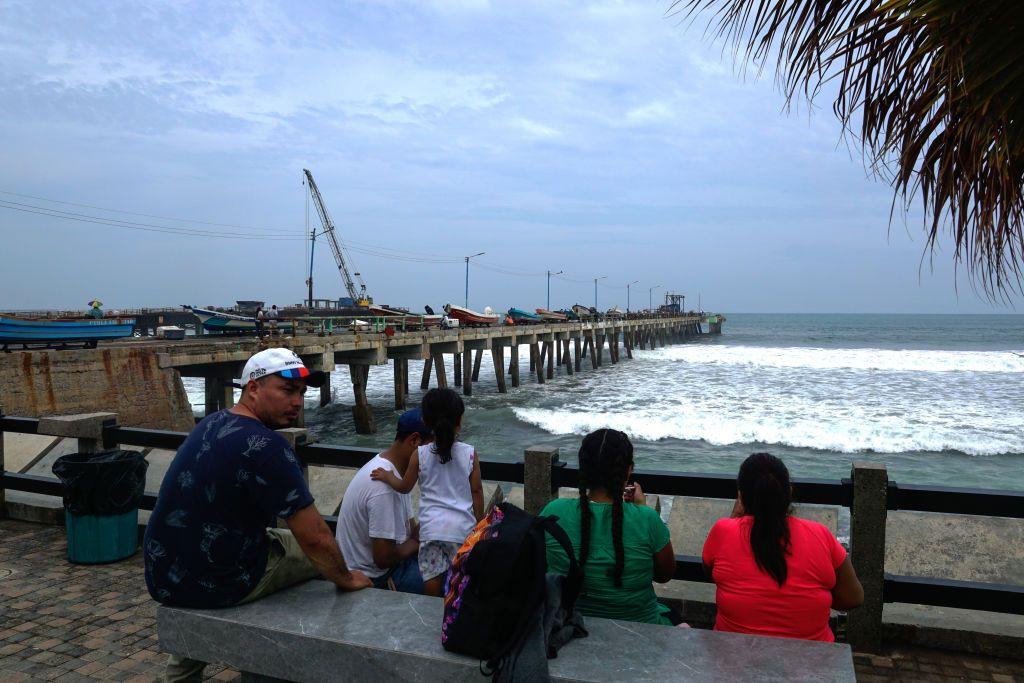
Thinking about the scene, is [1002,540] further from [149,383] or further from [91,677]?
[149,383]

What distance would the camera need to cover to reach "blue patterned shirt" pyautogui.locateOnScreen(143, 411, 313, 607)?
9.25ft

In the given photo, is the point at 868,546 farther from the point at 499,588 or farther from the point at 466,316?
the point at 466,316

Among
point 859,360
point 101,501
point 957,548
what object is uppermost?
point 101,501

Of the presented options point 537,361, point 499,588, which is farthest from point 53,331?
point 537,361

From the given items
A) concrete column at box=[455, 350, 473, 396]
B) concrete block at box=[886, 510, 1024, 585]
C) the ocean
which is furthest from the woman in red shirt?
concrete column at box=[455, 350, 473, 396]

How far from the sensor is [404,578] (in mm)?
3713

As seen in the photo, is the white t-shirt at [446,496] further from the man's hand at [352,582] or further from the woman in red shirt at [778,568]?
the woman in red shirt at [778,568]

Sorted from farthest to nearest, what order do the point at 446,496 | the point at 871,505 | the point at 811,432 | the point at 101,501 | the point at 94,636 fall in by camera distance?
the point at 811,432, the point at 101,501, the point at 94,636, the point at 871,505, the point at 446,496

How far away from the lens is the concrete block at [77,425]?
226 inches

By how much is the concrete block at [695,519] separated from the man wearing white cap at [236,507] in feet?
9.58

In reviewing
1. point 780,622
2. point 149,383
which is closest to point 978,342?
point 149,383

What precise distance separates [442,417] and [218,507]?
3.93ft

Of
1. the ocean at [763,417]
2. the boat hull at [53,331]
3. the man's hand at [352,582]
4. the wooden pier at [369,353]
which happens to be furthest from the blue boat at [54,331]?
the man's hand at [352,582]

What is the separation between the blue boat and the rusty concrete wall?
2.25m
